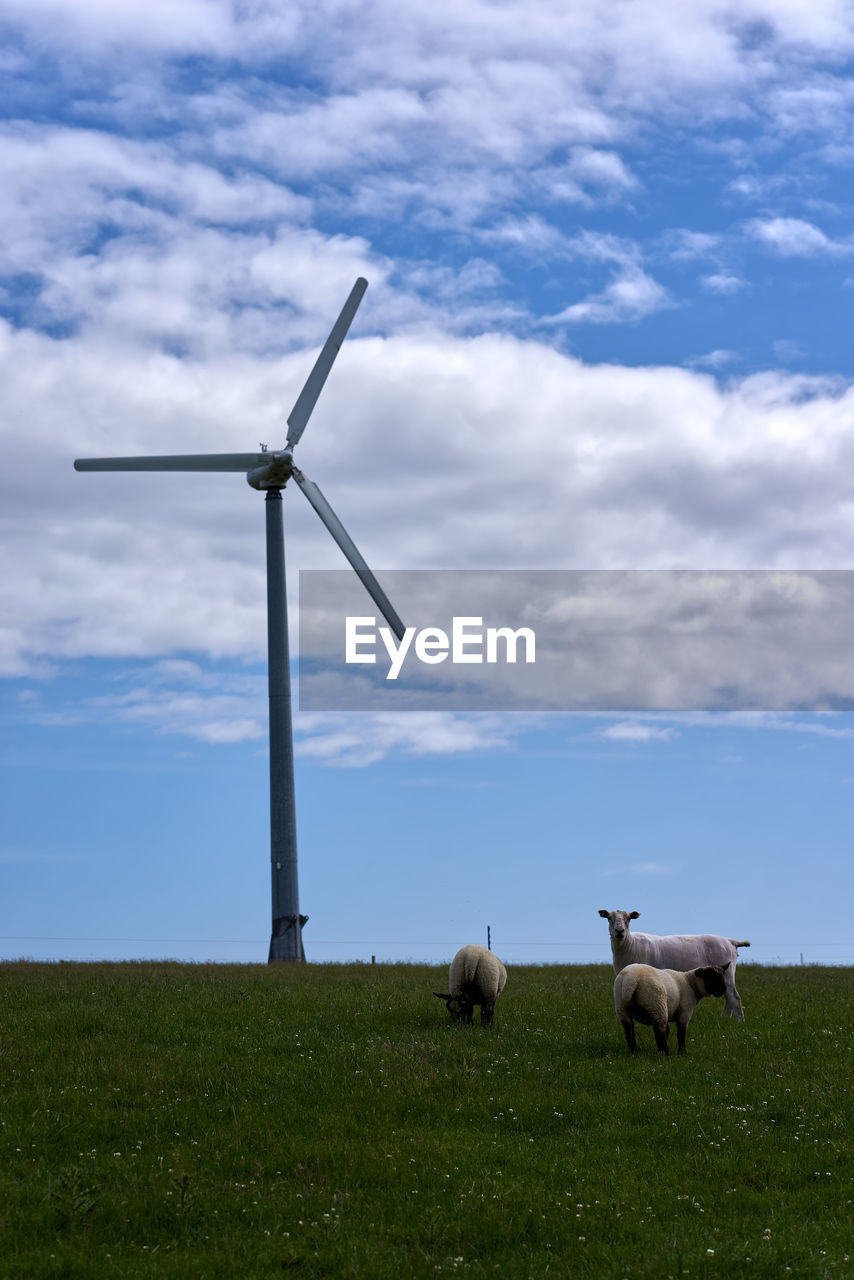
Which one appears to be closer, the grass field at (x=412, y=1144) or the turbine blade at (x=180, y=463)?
the grass field at (x=412, y=1144)

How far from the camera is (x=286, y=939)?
35375 millimetres

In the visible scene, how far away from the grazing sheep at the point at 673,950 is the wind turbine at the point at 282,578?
15.9m

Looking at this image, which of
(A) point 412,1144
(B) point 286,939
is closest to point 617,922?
(A) point 412,1144

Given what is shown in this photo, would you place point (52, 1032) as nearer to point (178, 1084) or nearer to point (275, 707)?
point (178, 1084)

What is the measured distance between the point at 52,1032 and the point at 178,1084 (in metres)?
4.06

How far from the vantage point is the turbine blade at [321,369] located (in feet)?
138

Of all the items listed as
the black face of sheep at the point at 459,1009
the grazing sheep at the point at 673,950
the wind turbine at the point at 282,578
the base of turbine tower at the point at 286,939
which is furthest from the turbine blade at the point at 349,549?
the black face of sheep at the point at 459,1009

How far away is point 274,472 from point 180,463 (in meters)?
3.98

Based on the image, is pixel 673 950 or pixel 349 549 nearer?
pixel 673 950

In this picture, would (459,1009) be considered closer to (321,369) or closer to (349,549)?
(349,549)

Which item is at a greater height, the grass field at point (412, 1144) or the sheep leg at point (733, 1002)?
the sheep leg at point (733, 1002)

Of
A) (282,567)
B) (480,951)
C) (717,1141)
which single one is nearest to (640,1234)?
(717,1141)

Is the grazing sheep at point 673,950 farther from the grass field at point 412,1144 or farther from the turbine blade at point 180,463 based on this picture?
the turbine blade at point 180,463

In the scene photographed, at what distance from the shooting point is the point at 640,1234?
35.6ft
